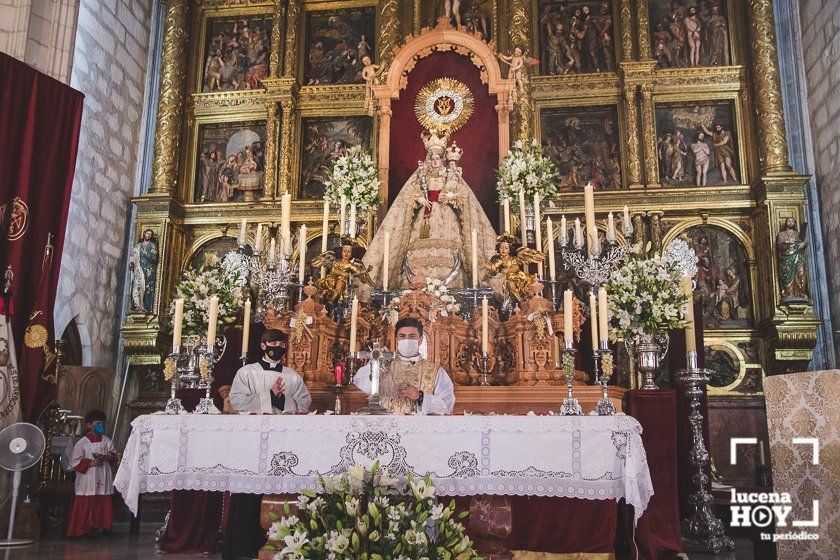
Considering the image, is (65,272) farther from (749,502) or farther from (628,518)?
(749,502)

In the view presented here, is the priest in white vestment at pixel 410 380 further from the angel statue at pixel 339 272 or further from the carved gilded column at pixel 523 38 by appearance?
the carved gilded column at pixel 523 38

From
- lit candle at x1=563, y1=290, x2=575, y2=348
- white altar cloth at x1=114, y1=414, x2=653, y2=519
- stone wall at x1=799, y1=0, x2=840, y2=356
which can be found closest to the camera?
white altar cloth at x1=114, y1=414, x2=653, y2=519

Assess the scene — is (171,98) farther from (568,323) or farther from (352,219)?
(568,323)

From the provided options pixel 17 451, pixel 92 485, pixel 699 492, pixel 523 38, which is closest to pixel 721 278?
pixel 699 492

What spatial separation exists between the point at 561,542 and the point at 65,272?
8.30 metres

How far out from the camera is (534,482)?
505 centimetres

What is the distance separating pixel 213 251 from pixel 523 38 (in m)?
6.42

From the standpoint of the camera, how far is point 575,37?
13055 mm

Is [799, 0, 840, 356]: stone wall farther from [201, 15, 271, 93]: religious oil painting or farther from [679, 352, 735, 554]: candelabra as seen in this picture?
[201, 15, 271, 93]: religious oil painting

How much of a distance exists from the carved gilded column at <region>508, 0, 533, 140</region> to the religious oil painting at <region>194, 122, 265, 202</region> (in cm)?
458

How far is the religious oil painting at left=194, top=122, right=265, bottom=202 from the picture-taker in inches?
514

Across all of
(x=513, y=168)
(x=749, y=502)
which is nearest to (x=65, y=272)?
(x=513, y=168)

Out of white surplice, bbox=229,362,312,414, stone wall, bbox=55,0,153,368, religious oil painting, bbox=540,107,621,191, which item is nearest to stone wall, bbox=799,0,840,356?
religious oil painting, bbox=540,107,621,191

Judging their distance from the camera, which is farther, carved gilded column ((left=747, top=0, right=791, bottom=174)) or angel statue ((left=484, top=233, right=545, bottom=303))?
carved gilded column ((left=747, top=0, right=791, bottom=174))
